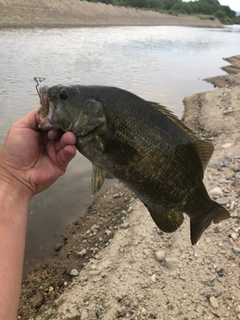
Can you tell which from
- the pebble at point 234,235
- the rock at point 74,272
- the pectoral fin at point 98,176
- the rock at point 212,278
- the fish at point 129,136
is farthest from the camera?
the pebble at point 234,235

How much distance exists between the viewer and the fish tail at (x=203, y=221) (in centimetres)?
307

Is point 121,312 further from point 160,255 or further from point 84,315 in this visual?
point 160,255

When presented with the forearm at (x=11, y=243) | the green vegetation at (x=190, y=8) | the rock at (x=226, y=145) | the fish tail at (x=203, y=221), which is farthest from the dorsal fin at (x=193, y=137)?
the green vegetation at (x=190, y=8)

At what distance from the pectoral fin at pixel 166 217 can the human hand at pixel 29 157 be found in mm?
921

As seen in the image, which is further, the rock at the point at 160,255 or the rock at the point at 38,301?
the rock at the point at 160,255

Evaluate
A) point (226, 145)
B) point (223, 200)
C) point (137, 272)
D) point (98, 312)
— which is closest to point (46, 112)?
point (98, 312)

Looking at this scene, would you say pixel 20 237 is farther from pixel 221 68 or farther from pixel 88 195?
pixel 221 68

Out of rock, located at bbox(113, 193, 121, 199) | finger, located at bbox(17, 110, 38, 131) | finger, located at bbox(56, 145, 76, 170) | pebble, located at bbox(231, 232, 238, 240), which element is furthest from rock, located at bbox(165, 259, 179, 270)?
finger, located at bbox(17, 110, 38, 131)

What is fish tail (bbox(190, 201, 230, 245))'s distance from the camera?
3.07 meters

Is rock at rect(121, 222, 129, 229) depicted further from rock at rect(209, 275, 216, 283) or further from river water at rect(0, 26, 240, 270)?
rock at rect(209, 275, 216, 283)

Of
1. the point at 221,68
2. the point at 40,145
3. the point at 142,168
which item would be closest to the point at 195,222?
the point at 142,168

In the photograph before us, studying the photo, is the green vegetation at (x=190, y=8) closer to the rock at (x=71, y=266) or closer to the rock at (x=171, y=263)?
the rock at (x=71, y=266)

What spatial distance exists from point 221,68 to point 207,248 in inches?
839

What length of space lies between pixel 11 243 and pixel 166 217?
1.34m
